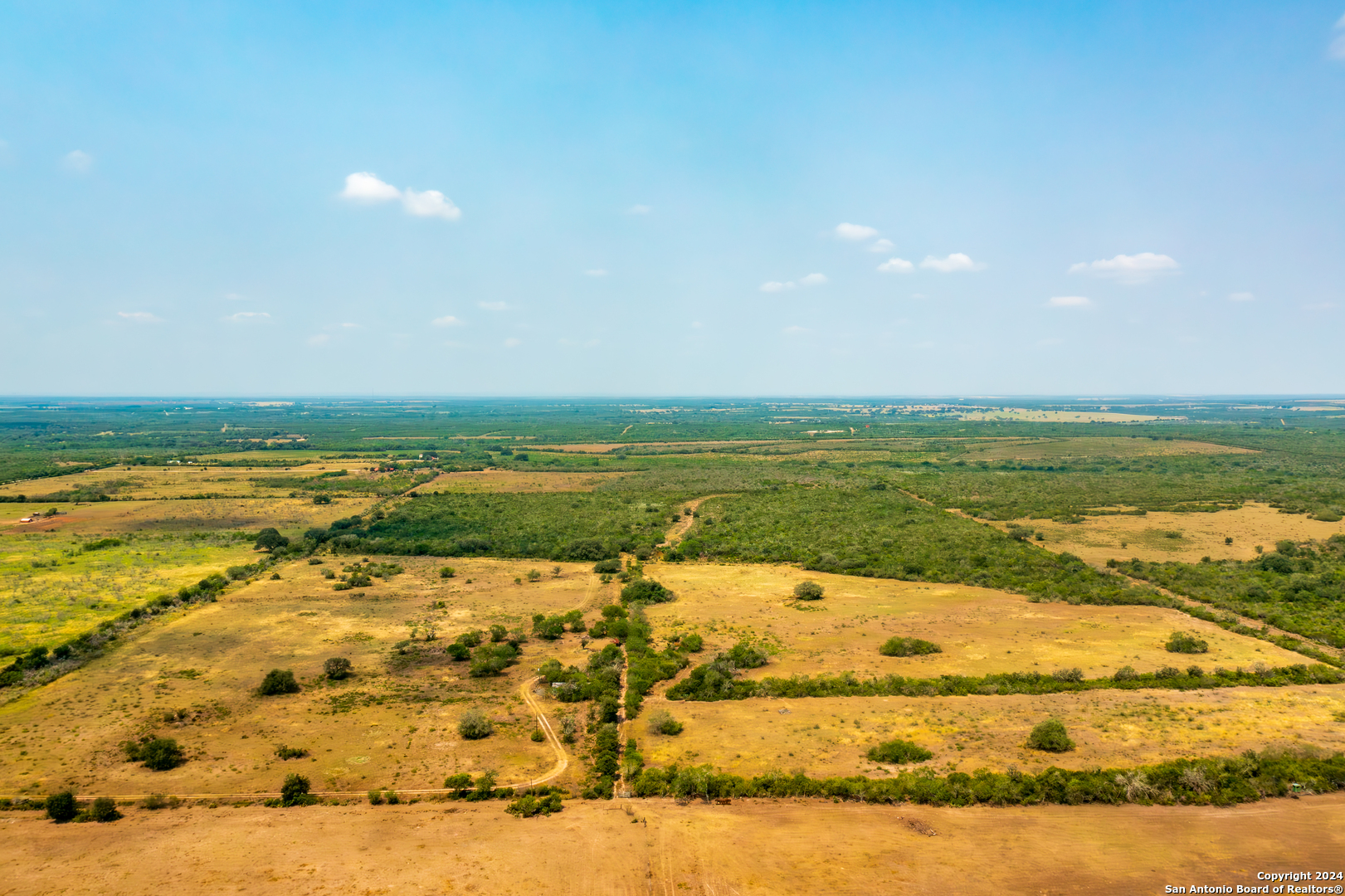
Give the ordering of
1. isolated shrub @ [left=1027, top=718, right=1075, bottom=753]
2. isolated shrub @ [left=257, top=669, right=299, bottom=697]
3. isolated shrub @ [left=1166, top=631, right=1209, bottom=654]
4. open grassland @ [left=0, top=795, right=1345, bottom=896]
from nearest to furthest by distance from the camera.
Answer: open grassland @ [left=0, top=795, right=1345, bottom=896], isolated shrub @ [left=1027, top=718, right=1075, bottom=753], isolated shrub @ [left=257, top=669, right=299, bottom=697], isolated shrub @ [left=1166, top=631, right=1209, bottom=654]

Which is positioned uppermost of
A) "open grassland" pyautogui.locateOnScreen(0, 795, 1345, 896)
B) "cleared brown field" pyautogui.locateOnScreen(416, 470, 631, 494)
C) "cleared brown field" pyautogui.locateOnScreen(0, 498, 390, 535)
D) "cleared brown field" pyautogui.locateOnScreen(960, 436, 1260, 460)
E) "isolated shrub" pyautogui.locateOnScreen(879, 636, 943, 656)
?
"cleared brown field" pyautogui.locateOnScreen(960, 436, 1260, 460)

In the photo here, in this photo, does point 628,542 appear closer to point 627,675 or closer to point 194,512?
point 627,675

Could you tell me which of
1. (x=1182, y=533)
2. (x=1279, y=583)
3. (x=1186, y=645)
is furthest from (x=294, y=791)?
(x=1182, y=533)

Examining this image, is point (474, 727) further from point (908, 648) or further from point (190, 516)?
point (190, 516)

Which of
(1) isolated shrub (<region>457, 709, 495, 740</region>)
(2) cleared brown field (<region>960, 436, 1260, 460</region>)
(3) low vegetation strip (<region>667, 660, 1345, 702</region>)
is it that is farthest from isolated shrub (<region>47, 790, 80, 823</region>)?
(2) cleared brown field (<region>960, 436, 1260, 460</region>)

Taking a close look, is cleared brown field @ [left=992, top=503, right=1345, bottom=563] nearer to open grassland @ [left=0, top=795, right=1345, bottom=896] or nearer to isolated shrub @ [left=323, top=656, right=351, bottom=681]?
open grassland @ [left=0, top=795, right=1345, bottom=896]
